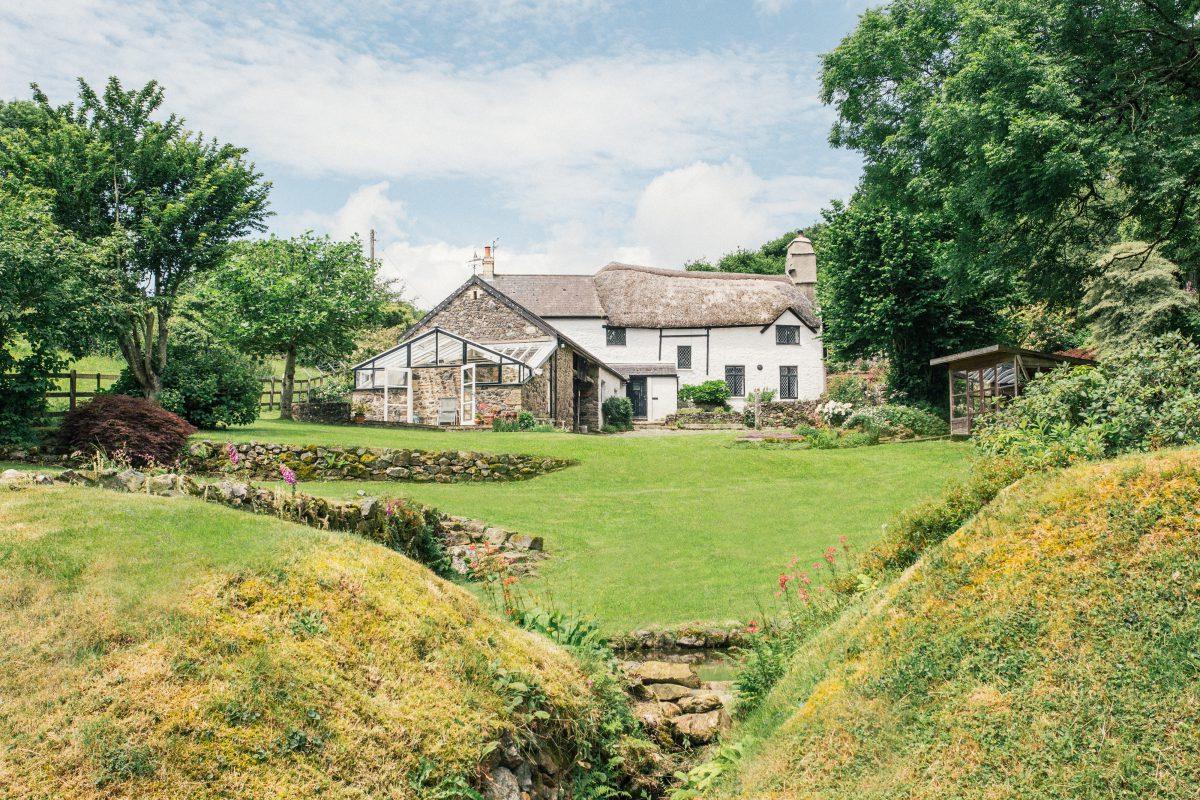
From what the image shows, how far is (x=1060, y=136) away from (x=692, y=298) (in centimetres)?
3230

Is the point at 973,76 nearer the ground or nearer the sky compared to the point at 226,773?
nearer the sky

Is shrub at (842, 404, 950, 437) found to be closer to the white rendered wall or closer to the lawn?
the lawn

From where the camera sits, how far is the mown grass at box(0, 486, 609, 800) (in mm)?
3949

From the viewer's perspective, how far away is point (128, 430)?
1744 centimetres

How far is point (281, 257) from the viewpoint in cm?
3228

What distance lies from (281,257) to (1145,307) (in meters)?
31.5

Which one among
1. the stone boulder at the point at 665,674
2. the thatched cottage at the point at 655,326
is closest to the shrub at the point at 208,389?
the thatched cottage at the point at 655,326

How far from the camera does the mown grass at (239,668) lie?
13.0 ft

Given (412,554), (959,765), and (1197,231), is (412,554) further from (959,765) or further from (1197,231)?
(1197,231)

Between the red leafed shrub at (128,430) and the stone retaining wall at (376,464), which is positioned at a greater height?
the red leafed shrub at (128,430)

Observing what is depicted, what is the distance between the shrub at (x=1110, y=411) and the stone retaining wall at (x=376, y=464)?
1140cm

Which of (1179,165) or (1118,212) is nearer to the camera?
(1179,165)

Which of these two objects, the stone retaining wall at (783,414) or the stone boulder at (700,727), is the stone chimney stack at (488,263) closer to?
the stone retaining wall at (783,414)

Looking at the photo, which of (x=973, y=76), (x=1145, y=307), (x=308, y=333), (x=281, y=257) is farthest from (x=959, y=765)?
(x=281, y=257)
